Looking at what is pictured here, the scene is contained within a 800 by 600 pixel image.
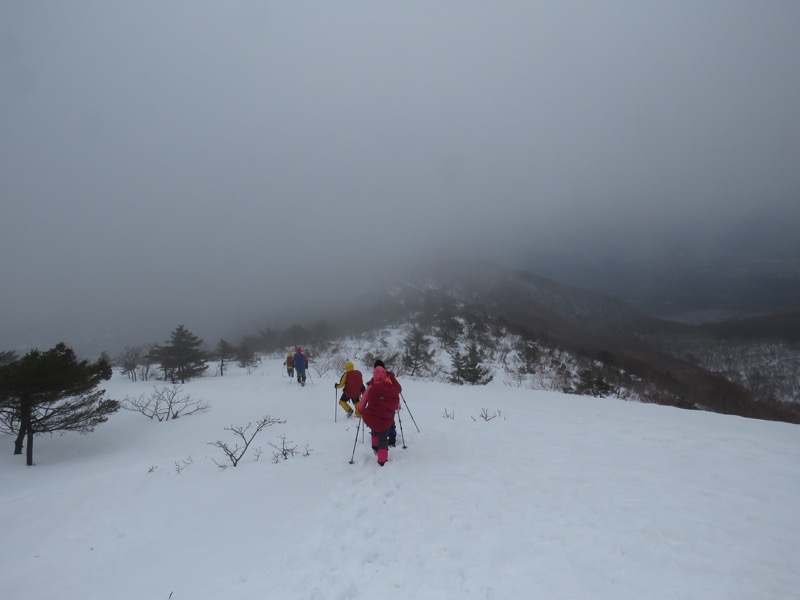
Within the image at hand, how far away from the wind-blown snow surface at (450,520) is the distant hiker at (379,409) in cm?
42

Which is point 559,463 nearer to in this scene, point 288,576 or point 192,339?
point 288,576

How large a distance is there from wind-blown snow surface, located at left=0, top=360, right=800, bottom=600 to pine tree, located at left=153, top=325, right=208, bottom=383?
2492 cm

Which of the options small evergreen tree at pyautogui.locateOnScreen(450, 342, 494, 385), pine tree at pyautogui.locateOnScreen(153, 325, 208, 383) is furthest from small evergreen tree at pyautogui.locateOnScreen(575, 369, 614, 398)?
pine tree at pyautogui.locateOnScreen(153, 325, 208, 383)

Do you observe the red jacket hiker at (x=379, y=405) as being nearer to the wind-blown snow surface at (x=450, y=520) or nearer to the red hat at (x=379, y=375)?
the red hat at (x=379, y=375)

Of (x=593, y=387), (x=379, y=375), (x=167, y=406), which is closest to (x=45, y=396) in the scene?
(x=167, y=406)

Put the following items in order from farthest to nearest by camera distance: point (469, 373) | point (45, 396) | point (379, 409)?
point (469, 373)
point (45, 396)
point (379, 409)

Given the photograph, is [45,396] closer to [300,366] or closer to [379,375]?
[300,366]

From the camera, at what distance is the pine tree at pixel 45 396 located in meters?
12.1

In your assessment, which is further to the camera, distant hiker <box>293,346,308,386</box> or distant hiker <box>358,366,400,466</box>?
distant hiker <box>293,346,308,386</box>

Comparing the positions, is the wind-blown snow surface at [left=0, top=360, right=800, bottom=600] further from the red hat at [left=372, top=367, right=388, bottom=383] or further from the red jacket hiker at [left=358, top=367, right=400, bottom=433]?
the red hat at [left=372, top=367, right=388, bottom=383]

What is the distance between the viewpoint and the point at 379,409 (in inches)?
286

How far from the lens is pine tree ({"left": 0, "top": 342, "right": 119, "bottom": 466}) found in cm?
1209

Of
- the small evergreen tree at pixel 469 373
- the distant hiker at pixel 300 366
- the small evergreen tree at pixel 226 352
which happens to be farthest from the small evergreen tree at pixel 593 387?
the small evergreen tree at pixel 226 352

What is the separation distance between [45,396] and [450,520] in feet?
49.3
